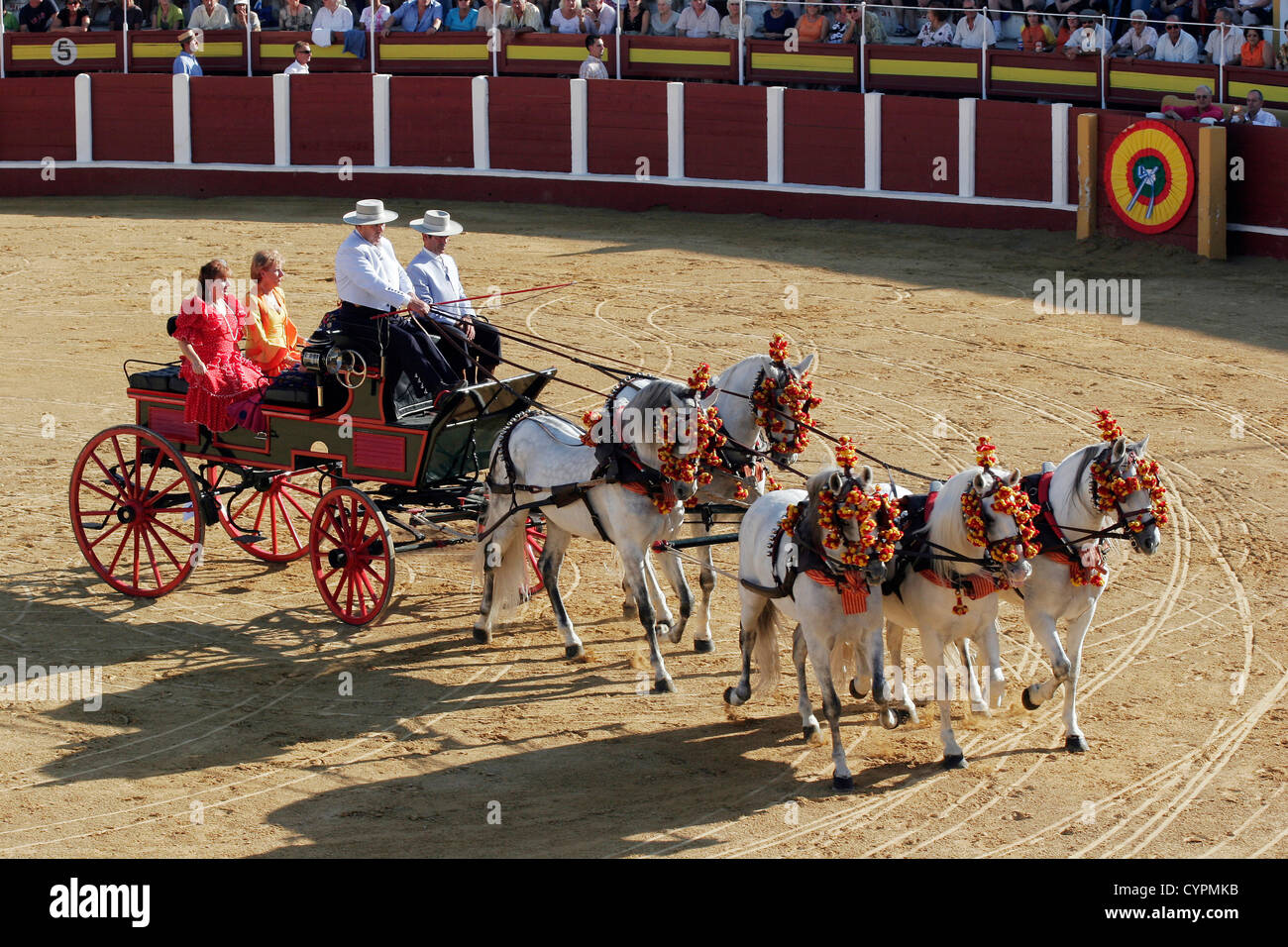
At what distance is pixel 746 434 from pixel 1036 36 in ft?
42.1

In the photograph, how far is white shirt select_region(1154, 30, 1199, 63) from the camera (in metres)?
20.8

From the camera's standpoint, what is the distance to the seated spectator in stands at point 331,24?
82.4ft

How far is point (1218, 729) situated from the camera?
31.4 feet

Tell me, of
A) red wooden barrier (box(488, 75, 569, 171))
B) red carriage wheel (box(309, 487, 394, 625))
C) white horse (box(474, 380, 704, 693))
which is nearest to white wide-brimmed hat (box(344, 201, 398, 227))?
white horse (box(474, 380, 704, 693))

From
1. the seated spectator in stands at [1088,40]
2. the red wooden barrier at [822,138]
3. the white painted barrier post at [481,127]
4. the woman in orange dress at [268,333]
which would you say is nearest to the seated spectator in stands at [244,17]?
the white painted barrier post at [481,127]

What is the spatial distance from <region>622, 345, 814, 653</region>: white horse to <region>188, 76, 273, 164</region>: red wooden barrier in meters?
15.6

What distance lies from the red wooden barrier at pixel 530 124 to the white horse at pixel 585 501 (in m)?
13.5

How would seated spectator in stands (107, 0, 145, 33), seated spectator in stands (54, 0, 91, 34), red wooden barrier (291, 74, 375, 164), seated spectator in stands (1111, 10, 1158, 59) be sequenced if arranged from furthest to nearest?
seated spectator in stands (107, 0, 145, 33), seated spectator in stands (54, 0, 91, 34), red wooden barrier (291, 74, 375, 164), seated spectator in stands (1111, 10, 1158, 59)

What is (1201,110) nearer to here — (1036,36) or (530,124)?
(1036,36)

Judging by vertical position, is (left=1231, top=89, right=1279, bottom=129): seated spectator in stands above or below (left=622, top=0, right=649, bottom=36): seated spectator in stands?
below

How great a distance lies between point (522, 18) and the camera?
24641 millimetres

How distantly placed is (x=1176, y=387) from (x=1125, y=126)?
5175mm

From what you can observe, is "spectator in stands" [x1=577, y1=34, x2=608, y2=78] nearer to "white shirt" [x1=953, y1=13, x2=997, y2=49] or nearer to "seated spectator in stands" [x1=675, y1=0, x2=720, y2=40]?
"seated spectator in stands" [x1=675, y1=0, x2=720, y2=40]

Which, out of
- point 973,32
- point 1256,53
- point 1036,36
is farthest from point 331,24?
point 1256,53
